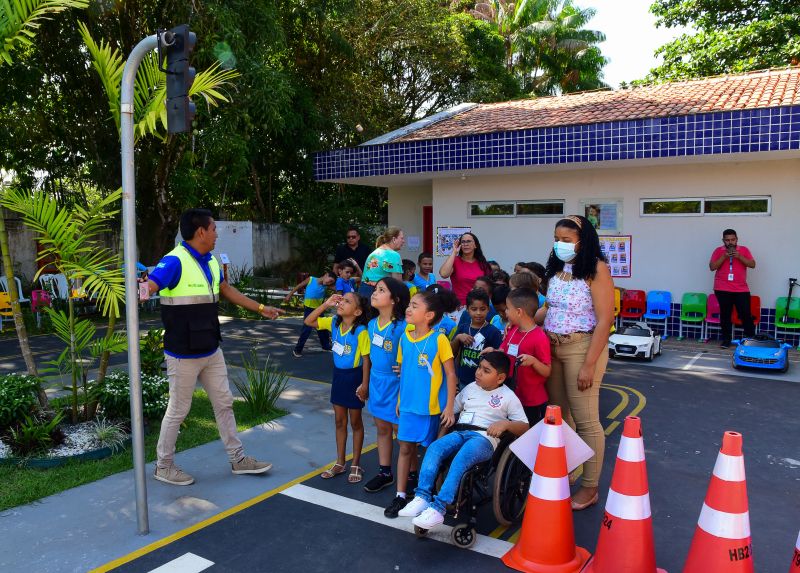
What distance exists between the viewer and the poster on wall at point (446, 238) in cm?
1275

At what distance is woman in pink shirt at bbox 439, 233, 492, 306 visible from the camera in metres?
6.74

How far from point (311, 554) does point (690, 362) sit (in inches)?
278

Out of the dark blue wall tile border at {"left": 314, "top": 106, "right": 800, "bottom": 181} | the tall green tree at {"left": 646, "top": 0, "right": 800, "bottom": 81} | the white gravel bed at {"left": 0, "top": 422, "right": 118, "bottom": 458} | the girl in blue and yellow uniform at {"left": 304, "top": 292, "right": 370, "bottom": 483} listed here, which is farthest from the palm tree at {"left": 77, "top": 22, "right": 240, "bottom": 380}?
the tall green tree at {"left": 646, "top": 0, "right": 800, "bottom": 81}

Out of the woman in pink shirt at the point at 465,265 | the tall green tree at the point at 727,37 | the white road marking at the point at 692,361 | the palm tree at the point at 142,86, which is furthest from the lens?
the tall green tree at the point at 727,37

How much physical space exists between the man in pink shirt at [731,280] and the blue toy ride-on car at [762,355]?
56.4 inches

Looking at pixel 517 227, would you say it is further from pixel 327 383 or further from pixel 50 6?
pixel 50 6

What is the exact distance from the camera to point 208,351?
446 cm

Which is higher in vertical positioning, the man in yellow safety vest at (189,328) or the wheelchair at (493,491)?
the man in yellow safety vest at (189,328)

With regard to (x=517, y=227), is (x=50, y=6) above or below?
above

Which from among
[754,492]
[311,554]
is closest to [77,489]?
[311,554]

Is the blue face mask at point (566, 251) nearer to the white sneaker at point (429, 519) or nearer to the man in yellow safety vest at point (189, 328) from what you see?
→ the white sneaker at point (429, 519)

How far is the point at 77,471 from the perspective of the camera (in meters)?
4.73

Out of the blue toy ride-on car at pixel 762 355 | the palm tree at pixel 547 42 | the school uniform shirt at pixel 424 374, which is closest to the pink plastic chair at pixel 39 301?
the school uniform shirt at pixel 424 374

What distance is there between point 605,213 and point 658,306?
193cm
